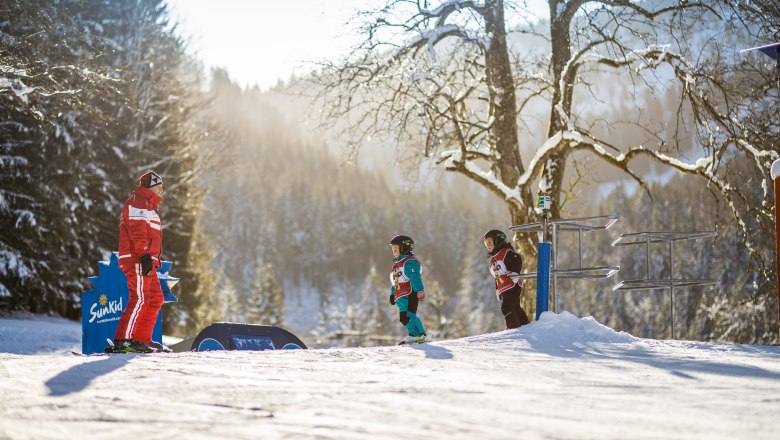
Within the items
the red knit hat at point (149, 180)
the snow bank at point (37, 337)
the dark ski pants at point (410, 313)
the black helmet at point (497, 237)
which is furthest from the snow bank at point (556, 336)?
the snow bank at point (37, 337)

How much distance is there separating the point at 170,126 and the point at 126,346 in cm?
2184

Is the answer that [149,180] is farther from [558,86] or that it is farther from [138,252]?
[558,86]

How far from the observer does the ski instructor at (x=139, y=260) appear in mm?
8656

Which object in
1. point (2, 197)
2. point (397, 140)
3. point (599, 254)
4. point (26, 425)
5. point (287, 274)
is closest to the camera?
point (26, 425)

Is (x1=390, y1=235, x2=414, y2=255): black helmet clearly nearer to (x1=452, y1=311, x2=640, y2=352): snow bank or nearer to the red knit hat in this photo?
(x1=452, y1=311, x2=640, y2=352): snow bank

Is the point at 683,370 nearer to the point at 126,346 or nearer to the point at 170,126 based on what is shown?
the point at 126,346

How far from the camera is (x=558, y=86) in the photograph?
1479 centimetres

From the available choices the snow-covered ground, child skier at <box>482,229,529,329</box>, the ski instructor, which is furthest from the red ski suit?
child skier at <box>482,229,529,329</box>

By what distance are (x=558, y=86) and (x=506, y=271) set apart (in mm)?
5130

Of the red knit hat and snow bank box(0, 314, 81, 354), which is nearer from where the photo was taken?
the red knit hat

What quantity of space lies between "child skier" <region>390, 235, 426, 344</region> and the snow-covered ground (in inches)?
151

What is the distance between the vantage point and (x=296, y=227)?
14288 centimetres

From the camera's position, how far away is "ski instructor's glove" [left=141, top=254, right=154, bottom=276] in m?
Answer: 8.60

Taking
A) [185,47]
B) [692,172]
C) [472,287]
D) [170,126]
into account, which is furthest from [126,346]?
[472,287]
